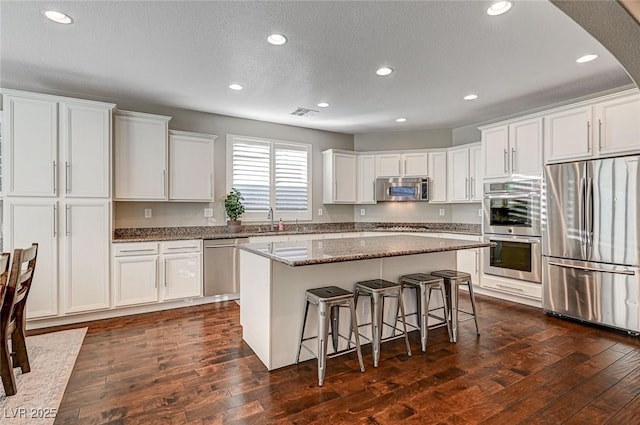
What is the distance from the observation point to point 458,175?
212 inches

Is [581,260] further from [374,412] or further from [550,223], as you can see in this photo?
[374,412]

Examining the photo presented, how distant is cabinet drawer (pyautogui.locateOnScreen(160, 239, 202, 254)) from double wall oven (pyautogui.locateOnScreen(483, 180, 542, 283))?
381 centimetres

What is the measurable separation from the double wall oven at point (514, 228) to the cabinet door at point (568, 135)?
16.0 inches

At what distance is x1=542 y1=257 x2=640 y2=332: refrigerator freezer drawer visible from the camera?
10.6 ft

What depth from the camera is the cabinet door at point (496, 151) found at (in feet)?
14.3

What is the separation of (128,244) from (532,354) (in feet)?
14.1

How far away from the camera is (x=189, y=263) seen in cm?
416

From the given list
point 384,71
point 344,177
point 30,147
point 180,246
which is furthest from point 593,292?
point 30,147

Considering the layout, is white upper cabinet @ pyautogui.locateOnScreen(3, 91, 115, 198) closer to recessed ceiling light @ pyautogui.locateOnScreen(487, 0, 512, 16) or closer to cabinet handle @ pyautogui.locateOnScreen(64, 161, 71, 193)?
cabinet handle @ pyautogui.locateOnScreen(64, 161, 71, 193)

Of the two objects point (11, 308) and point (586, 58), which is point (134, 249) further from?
point (586, 58)

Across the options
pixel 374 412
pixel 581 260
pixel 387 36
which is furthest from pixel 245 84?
pixel 581 260

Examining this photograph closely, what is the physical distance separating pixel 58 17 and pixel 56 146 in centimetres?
162

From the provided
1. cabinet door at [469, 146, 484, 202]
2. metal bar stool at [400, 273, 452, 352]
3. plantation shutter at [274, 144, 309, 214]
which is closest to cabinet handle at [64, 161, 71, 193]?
plantation shutter at [274, 144, 309, 214]

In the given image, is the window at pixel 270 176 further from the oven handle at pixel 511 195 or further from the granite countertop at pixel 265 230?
the oven handle at pixel 511 195
